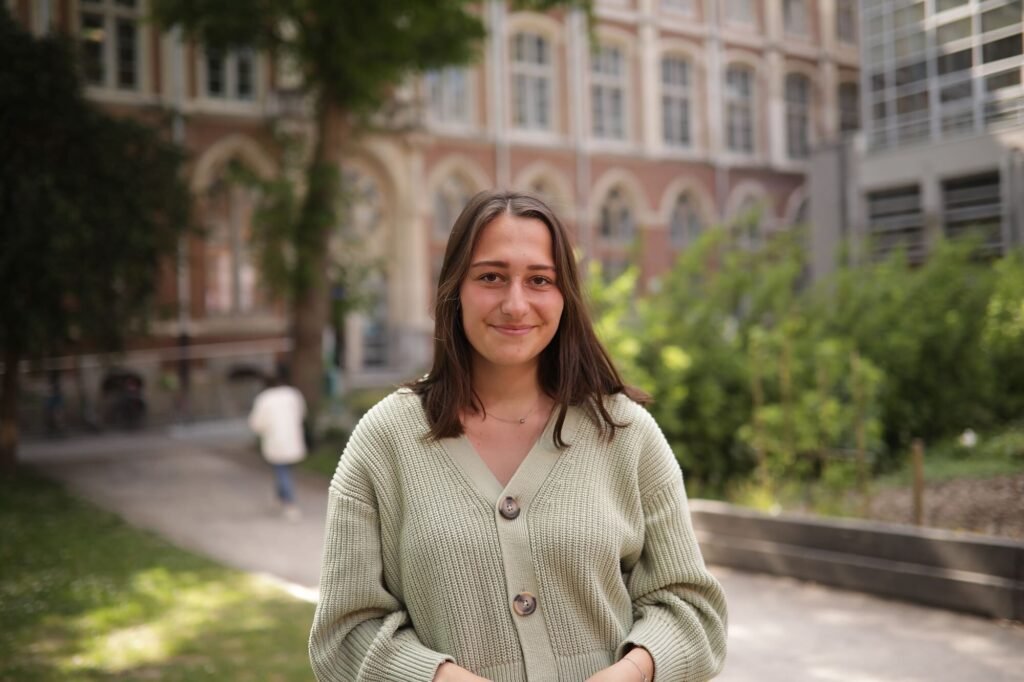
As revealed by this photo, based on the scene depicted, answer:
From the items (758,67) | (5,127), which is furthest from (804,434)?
(5,127)

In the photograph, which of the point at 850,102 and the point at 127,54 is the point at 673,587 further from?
the point at 127,54

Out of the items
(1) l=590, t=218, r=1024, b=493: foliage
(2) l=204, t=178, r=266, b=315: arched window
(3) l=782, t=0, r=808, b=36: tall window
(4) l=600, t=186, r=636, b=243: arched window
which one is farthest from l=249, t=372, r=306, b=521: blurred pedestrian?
(4) l=600, t=186, r=636, b=243: arched window

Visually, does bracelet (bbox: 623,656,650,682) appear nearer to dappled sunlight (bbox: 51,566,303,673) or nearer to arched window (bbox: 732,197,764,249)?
dappled sunlight (bbox: 51,566,303,673)

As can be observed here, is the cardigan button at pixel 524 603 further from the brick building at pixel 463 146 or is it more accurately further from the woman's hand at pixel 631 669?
the brick building at pixel 463 146

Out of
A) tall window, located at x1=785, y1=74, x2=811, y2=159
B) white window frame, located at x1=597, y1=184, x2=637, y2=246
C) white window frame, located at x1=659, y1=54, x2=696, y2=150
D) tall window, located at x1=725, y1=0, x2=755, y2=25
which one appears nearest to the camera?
tall window, located at x1=725, y1=0, x2=755, y2=25

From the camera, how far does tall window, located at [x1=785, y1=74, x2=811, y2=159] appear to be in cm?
1257

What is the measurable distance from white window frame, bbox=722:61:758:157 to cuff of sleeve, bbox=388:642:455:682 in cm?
1391

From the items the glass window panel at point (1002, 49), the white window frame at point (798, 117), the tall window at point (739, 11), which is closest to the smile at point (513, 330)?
the glass window panel at point (1002, 49)

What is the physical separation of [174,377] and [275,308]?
3550 mm

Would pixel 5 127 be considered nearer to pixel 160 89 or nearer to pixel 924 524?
pixel 160 89

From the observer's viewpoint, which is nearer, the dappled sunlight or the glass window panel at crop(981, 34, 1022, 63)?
the dappled sunlight

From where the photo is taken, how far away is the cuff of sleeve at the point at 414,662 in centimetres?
187

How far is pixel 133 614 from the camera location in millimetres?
5996

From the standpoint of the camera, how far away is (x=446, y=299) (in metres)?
2.07
